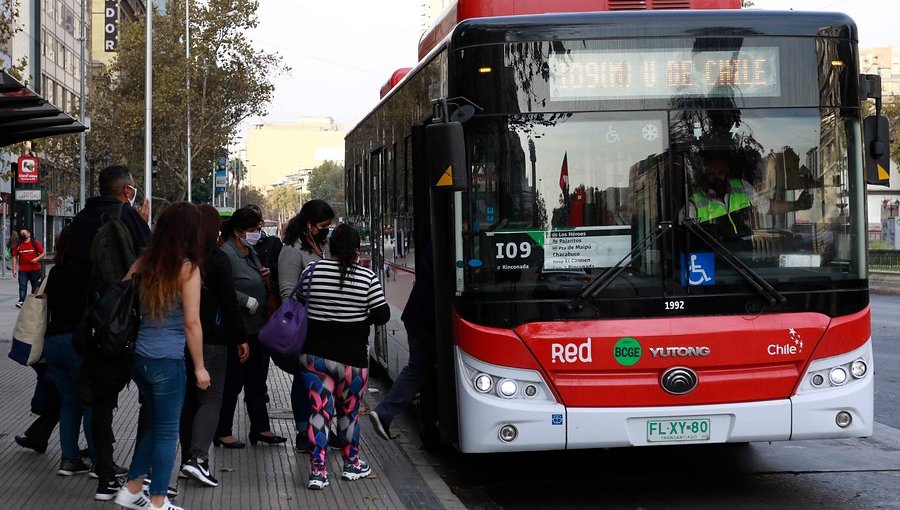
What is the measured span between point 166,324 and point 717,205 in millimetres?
3175

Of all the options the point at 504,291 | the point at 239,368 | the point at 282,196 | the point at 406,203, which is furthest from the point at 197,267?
the point at 282,196

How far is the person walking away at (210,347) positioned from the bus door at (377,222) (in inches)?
152

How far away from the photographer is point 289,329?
7.29m

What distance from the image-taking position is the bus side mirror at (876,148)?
23.9ft

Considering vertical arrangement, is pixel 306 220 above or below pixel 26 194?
below

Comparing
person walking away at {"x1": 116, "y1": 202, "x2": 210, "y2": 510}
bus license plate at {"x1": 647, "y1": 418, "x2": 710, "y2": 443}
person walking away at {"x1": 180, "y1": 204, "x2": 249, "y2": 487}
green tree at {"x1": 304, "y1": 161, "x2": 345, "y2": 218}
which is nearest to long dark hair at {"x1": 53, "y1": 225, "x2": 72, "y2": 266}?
person walking away at {"x1": 180, "y1": 204, "x2": 249, "y2": 487}

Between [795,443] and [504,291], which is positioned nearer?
[504,291]

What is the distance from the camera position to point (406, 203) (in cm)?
953

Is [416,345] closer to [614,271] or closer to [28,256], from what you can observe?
[614,271]

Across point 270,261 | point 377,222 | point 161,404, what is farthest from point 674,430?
point 377,222

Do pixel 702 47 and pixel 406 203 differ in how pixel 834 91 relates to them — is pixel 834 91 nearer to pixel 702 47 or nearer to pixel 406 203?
pixel 702 47

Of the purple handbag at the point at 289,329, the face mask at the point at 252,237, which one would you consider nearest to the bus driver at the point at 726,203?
the purple handbag at the point at 289,329

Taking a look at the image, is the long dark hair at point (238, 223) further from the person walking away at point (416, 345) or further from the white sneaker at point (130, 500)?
the white sneaker at point (130, 500)

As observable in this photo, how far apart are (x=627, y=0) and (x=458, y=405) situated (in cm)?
300
